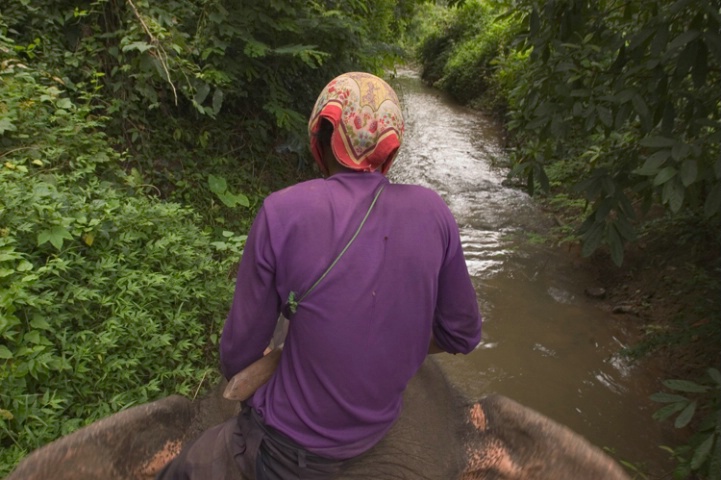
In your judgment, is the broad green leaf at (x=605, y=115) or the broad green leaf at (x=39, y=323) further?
the broad green leaf at (x=605, y=115)

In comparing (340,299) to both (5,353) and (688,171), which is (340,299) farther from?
(688,171)

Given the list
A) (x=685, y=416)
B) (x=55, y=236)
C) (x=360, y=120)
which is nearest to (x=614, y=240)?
(x=685, y=416)

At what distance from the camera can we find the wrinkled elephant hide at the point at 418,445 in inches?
58.3

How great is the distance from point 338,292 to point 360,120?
45 cm

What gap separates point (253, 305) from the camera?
1.25m

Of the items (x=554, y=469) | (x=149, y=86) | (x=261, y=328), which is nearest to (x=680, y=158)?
(x=554, y=469)

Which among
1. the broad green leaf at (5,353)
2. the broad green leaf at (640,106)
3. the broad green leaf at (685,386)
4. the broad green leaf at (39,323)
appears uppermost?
the broad green leaf at (640,106)

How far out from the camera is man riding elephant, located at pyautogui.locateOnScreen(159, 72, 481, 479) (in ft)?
3.91

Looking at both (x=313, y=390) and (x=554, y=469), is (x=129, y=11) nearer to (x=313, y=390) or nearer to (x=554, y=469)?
(x=313, y=390)

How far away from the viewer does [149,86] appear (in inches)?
149

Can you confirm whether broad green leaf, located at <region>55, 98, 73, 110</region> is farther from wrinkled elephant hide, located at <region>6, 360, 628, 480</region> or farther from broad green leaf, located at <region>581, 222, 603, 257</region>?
broad green leaf, located at <region>581, 222, 603, 257</region>

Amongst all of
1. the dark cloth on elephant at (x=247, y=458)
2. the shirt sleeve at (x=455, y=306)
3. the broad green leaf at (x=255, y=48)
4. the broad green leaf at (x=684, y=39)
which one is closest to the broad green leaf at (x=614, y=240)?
the broad green leaf at (x=684, y=39)

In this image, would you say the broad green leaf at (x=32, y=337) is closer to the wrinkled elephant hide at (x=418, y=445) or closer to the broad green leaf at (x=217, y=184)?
the wrinkled elephant hide at (x=418, y=445)

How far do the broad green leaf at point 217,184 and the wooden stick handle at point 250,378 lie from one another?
2.92 meters
